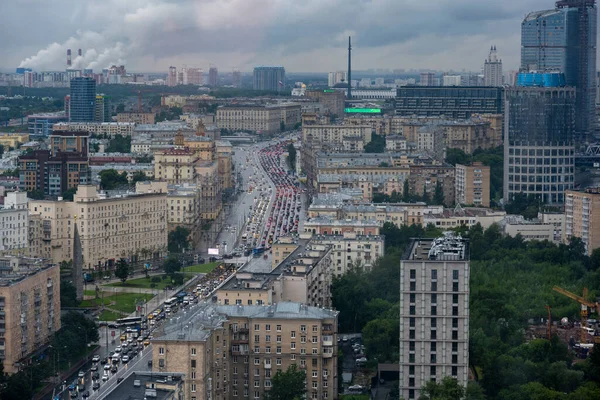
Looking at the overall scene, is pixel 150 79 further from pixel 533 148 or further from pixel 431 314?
pixel 431 314

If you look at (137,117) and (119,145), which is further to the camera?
(137,117)

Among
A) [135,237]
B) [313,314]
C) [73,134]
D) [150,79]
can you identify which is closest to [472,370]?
[313,314]

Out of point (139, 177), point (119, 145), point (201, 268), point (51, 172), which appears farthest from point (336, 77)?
point (201, 268)

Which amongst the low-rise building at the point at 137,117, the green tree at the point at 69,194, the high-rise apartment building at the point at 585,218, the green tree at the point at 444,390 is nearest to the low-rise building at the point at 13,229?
the green tree at the point at 69,194

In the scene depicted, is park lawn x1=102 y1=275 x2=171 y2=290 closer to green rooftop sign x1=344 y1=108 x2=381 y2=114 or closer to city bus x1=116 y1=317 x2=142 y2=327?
city bus x1=116 y1=317 x2=142 y2=327

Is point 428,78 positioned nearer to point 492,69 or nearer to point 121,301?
point 492,69

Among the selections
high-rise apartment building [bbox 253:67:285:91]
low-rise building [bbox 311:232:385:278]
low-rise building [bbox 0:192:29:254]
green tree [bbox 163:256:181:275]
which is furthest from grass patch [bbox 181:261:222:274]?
high-rise apartment building [bbox 253:67:285:91]
